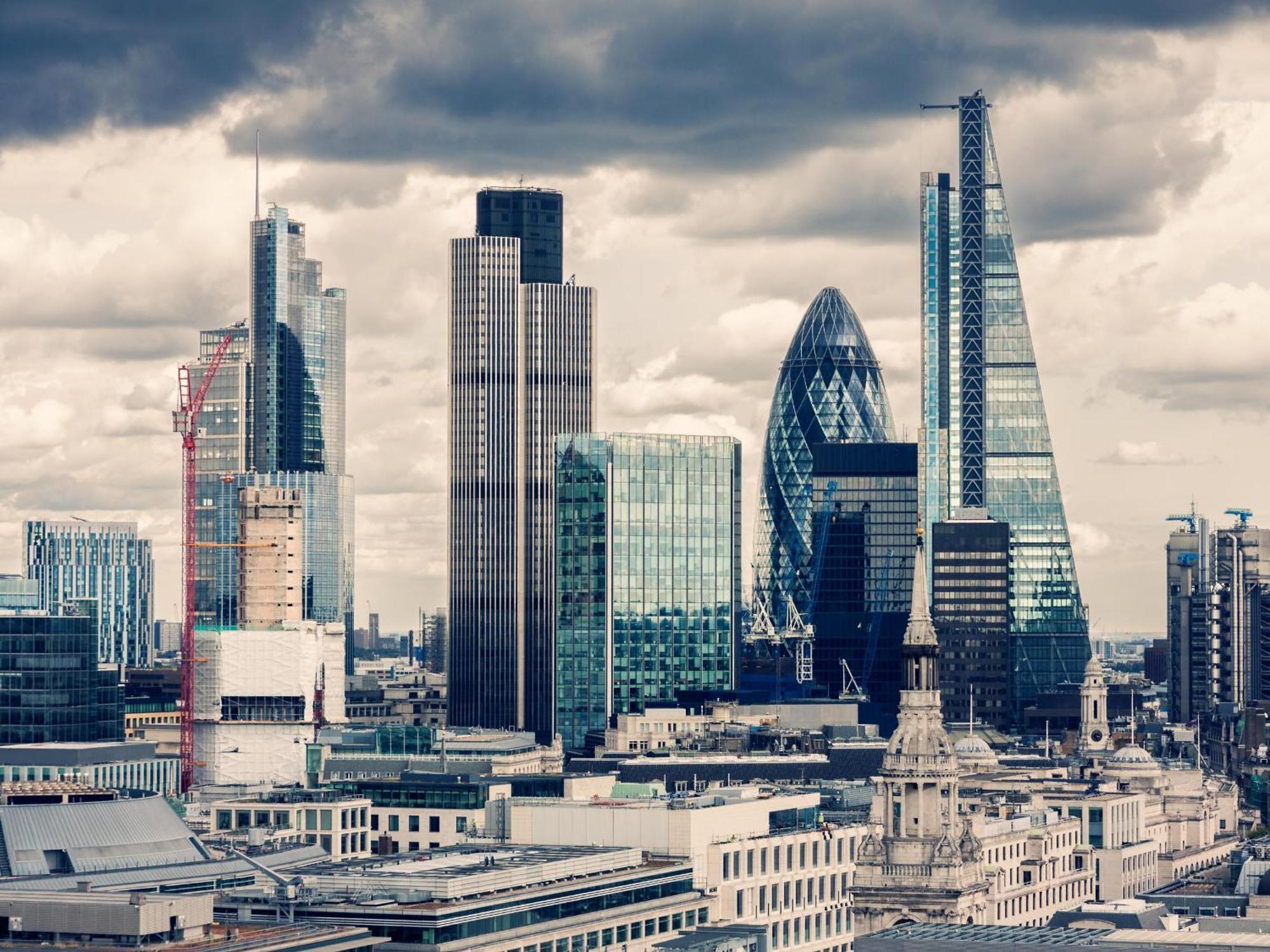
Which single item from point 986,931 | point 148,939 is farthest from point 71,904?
point 986,931

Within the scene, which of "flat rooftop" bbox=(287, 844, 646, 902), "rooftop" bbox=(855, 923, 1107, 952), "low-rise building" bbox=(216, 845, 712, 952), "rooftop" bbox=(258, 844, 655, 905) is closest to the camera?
"rooftop" bbox=(855, 923, 1107, 952)

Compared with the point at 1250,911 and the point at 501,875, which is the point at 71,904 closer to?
the point at 501,875

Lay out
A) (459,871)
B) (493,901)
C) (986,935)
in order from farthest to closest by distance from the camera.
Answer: (459,871) < (493,901) < (986,935)

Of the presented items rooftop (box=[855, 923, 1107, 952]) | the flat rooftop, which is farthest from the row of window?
rooftop (box=[855, 923, 1107, 952])

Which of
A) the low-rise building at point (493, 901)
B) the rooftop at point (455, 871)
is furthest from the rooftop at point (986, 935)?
the rooftop at point (455, 871)

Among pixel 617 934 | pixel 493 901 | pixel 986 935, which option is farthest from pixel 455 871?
pixel 986 935

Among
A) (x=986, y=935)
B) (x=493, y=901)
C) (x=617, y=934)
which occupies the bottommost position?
(x=617, y=934)

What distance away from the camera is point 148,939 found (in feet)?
488

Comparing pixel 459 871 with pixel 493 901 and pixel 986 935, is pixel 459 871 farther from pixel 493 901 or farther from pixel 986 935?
pixel 986 935

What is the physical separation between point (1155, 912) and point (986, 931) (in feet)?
74.9

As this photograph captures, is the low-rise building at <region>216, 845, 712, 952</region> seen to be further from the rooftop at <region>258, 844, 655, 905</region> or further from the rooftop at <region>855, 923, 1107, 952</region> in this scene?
the rooftop at <region>855, 923, 1107, 952</region>

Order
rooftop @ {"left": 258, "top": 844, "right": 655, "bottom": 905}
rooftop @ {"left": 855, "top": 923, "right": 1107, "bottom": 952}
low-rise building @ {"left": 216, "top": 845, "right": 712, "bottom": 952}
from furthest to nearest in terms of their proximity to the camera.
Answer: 1. rooftop @ {"left": 258, "top": 844, "right": 655, "bottom": 905}
2. low-rise building @ {"left": 216, "top": 845, "right": 712, "bottom": 952}
3. rooftop @ {"left": 855, "top": 923, "right": 1107, "bottom": 952}

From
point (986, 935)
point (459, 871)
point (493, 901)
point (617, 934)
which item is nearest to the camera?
point (986, 935)

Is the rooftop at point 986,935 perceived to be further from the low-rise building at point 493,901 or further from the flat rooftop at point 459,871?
the flat rooftop at point 459,871
